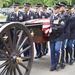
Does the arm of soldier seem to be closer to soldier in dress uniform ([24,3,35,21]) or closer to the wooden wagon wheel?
the wooden wagon wheel

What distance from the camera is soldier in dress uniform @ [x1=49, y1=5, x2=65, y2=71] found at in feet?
21.1

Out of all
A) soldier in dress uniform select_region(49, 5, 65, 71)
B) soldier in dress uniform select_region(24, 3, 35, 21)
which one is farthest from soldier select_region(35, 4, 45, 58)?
soldier in dress uniform select_region(49, 5, 65, 71)

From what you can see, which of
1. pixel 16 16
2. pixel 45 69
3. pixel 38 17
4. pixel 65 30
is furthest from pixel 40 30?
pixel 38 17

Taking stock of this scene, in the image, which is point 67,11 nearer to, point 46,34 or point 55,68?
point 46,34

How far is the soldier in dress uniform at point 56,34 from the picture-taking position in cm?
643

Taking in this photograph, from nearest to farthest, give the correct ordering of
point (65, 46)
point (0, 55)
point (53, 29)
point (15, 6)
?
point (0, 55) < point (53, 29) < point (65, 46) < point (15, 6)

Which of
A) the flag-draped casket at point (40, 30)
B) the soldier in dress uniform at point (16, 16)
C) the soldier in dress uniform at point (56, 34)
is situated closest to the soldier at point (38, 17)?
the soldier in dress uniform at point (16, 16)

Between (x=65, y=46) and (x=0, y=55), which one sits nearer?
(x=0, y=55)

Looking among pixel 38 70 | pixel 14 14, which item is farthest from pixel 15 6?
pixel 38 70

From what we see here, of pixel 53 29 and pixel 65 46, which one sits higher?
pixel 53 29

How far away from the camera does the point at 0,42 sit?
4.97 m

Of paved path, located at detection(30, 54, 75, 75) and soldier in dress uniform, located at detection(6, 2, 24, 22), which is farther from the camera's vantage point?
soldier in dress uniform, located at detection(6, 2, 24, 22)

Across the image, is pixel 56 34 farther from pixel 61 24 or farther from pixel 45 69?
pixel 45 69

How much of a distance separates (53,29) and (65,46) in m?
1.00
